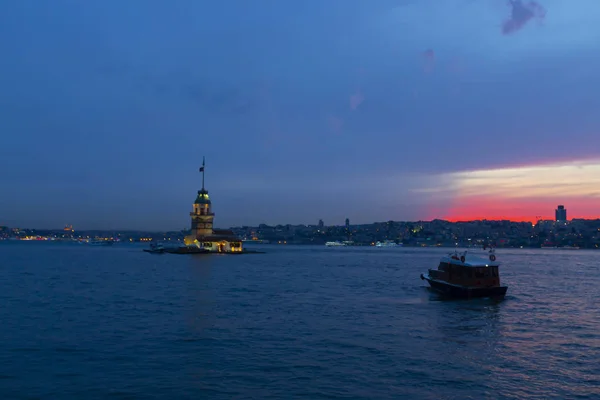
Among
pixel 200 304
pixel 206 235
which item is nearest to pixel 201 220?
pixel 206 235

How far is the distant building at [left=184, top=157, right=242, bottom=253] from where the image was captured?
14838 centimetres

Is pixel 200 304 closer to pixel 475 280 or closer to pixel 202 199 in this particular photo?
pixel 475 280

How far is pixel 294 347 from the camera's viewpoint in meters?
25.0

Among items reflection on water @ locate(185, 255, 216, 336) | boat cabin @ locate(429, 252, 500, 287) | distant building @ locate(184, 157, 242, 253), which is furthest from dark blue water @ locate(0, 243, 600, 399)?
distant building @ locate(184, 157, 242, 253)

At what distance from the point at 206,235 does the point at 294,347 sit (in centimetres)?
13070

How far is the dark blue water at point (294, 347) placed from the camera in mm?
18812

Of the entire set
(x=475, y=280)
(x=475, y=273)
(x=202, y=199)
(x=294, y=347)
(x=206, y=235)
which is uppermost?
(x=202, y=199)

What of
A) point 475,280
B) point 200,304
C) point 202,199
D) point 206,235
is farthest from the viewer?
point 202,199

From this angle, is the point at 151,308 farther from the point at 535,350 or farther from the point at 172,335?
the point at 535,350

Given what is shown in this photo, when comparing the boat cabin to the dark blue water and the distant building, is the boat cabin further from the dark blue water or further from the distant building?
the distant building

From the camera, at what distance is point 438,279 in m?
51.4

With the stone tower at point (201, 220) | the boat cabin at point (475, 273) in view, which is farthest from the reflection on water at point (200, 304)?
the stone tower at point (201, 220)

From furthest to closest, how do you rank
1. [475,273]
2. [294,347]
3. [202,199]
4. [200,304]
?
[202,199], [475,273], [200,304], [294,347]

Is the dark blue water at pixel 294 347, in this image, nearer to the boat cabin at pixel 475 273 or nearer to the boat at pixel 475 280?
the boat at pixel 475 280
